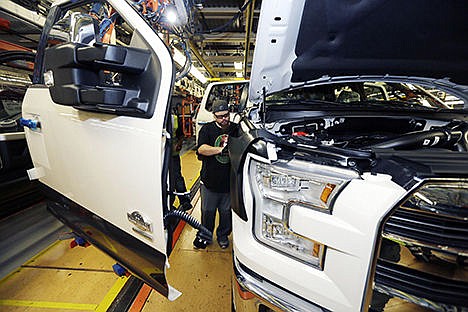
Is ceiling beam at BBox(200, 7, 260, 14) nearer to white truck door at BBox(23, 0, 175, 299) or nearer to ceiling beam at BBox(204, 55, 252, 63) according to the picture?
ceiling beam at BBox(204, 55, 252, 63)

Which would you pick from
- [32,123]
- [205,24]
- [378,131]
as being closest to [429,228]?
[378,131]

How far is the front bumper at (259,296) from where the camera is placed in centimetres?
83

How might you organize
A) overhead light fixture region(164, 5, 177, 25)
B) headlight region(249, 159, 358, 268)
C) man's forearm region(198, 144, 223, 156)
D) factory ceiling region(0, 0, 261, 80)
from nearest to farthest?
headlight region(249, 159, 358, 268)
man's forearm region(198, 144, 223, 156)
overhead light fixture region(164, 5, 177, 25)
factory ceiling region(0, 0, 261, 80)

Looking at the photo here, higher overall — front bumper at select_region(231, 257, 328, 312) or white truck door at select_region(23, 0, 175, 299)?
white truck door at select_region(23, 0, 175, 299)

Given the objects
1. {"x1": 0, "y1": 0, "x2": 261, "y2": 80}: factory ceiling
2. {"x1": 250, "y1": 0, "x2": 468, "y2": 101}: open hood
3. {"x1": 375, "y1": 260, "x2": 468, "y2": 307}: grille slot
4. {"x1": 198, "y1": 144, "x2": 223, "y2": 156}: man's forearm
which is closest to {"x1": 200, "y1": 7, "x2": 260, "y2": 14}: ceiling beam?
{"x1": 0, "y1": 0, "x2": 261, "y2": 80}: factory ceiling

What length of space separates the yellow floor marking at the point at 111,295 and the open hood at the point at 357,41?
72.5 inches

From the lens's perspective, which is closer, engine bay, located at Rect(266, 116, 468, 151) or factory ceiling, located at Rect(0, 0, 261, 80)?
engine bay, located at Rect(266, 116, 468, 151)

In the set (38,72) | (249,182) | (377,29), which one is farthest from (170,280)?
(377,29)

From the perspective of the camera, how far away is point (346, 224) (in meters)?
0.71

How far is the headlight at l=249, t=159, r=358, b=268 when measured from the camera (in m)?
0.76

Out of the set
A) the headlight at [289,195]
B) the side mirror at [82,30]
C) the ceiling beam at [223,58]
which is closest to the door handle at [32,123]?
the side mirror at [82,30]

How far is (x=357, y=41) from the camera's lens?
56.4 inches

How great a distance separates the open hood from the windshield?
39 centimetres

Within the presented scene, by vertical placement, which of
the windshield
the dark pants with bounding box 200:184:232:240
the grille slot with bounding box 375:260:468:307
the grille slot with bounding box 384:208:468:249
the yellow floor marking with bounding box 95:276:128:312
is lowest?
the yellow floor marking with bounding box 95:276:128:312
